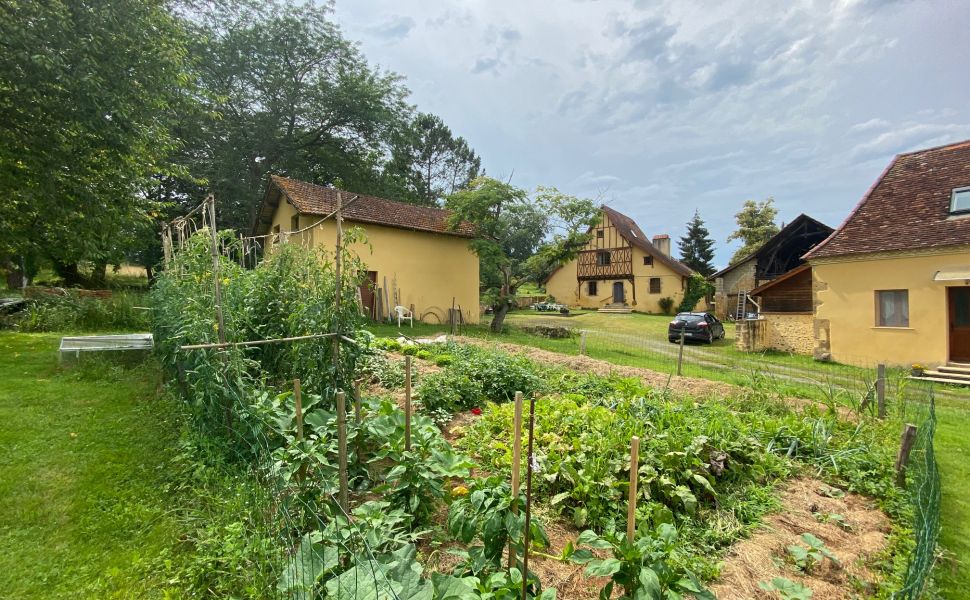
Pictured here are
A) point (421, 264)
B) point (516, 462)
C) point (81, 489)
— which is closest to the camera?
point (516, 462)

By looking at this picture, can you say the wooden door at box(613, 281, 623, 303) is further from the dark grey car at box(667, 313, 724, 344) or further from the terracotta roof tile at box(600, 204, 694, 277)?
the dark grey car at box(667, 313, 724, 344)

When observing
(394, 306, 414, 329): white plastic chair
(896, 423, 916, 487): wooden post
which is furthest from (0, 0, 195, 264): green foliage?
(896, 423, 916, 487): wooden post

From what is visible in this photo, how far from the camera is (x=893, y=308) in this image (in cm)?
1114

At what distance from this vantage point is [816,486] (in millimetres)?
3451

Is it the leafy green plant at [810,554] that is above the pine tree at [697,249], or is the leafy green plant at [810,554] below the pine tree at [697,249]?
below

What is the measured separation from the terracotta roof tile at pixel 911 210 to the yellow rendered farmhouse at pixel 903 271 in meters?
0.02

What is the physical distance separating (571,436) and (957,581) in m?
2.41

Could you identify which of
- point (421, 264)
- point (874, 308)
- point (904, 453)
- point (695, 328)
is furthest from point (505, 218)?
point (904, 453)

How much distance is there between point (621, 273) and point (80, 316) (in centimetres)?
2755

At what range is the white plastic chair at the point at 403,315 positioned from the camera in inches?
591

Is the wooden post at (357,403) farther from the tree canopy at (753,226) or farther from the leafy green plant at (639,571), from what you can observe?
the tree canopy at (753,226)

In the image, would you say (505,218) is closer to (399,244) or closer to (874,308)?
(399,244)

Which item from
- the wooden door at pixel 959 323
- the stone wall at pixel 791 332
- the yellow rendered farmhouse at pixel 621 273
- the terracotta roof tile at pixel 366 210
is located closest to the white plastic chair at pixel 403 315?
the terracotta roof tile at pixel 366 210

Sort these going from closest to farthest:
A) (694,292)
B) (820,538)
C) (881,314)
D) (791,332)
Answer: (820,538) → (881,314) → (791,332) → (694,292)
